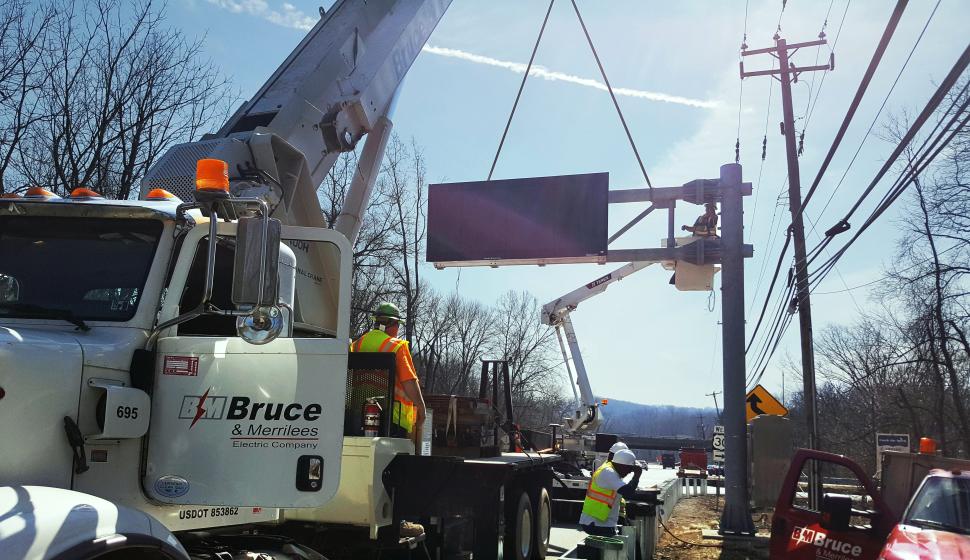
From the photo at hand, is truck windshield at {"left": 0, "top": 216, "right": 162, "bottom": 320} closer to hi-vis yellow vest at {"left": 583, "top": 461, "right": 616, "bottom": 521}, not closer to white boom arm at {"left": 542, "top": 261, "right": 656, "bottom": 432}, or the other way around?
hi-vis yellow vest at {"left": 583, "top": 461, "right": 616, "bottom": 521}

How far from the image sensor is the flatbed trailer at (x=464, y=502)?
17.8 ft

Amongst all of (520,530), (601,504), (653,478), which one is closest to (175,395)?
(520,530)

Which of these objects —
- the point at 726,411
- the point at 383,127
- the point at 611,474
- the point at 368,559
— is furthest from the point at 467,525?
the point at 726,411

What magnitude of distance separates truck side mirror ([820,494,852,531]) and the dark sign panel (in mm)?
8468

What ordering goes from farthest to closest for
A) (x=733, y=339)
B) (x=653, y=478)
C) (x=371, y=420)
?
1. (x=653, y=478)
2. (x=733, y=339)
3. (x=371, y=420)

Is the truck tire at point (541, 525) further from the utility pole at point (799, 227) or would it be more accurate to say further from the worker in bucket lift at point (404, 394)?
the utility pole at point (799, 227)

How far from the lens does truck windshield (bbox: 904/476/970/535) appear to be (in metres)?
5.67

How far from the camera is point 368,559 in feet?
18.1

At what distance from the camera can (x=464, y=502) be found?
5.85m

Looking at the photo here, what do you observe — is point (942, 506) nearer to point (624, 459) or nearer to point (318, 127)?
point (624, 459)

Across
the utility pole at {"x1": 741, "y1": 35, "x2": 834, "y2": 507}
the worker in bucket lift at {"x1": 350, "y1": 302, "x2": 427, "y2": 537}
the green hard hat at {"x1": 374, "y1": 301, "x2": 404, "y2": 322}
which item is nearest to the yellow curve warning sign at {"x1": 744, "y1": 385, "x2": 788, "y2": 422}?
the utility pole at {"x1": 741, "y1": 35, "x2": 834, "y2": 507}

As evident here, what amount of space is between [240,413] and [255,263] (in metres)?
0.87

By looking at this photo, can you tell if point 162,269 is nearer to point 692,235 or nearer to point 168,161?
point 168,161

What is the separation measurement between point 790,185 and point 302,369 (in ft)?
62.7
